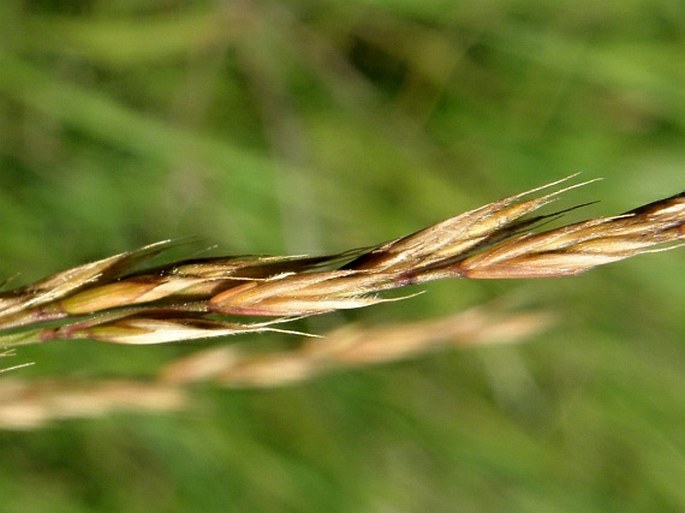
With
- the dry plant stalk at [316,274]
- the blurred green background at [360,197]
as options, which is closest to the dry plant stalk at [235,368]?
the blurred green background at [360,197]

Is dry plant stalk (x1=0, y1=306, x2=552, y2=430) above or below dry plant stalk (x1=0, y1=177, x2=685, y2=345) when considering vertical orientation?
above

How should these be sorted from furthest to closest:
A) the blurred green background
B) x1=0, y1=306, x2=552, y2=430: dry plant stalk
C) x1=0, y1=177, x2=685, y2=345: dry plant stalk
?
the blurred green background
x1=0, y1=306, x2=552, y2=430: dry plant stalk
x1=0, y1=177, x2=685, y2=345: dry plant stalk

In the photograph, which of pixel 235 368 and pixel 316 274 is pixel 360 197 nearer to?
pixel 235 368

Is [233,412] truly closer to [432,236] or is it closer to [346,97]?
[346,97]

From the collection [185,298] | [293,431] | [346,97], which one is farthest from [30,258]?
[185,298]

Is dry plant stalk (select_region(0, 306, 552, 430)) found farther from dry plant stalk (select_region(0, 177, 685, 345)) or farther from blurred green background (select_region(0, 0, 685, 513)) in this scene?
dry plant stalk (select_region(0, 177, 685, 345))

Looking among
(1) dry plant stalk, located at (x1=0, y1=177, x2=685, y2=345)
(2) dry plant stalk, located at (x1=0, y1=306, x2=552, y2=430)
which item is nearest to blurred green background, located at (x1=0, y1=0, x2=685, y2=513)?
(2) dry plant stalk, located at (x1=0, y1=306, x2=552, y2=430)
